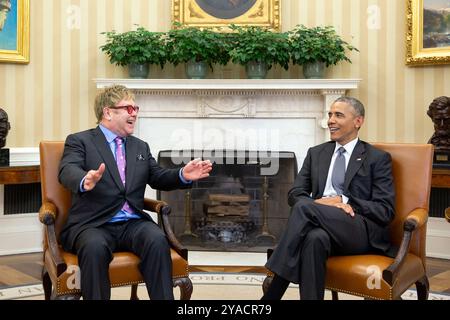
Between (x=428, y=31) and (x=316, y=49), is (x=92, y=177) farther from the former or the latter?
(x=428, y=31)

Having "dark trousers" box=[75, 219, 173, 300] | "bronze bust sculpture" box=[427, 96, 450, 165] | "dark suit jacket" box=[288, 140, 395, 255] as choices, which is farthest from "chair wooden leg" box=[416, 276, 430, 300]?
"bronze bust sculpture" box=[427, 96, 450, 165]

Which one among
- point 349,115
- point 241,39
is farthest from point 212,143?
point 349,115

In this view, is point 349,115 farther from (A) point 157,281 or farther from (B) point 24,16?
(B) point 24,16

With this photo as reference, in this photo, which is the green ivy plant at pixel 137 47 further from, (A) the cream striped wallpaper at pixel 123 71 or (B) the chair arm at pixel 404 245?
(B) the chair arm at pixel 404 245

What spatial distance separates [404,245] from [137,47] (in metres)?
3.35

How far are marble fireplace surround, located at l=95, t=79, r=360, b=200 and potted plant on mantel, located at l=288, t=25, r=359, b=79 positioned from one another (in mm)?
261

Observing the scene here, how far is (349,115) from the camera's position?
3.02m

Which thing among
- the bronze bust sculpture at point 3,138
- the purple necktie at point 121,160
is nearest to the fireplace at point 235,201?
the bronze bust sculpture at point 3,138

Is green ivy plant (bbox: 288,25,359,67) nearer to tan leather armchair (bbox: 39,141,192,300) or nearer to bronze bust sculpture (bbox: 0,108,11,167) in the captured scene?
tan leather armchair (bbox: 39,141,192,300)

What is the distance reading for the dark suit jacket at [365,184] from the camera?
109 inches

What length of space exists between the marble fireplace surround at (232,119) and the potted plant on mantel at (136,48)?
13.4 inches

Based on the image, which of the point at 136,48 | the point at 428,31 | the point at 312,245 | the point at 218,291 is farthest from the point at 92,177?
the point at 428,31
